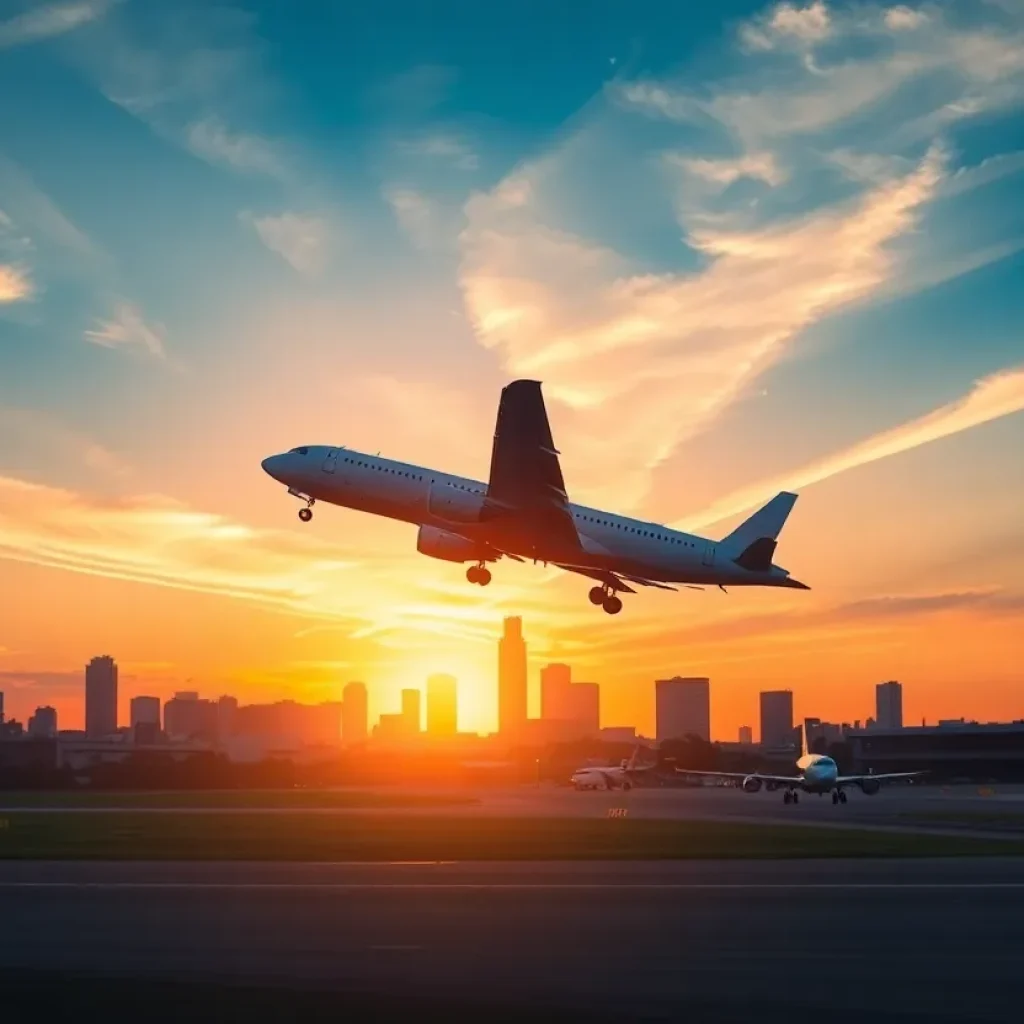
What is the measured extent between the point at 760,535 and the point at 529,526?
11.6 metres

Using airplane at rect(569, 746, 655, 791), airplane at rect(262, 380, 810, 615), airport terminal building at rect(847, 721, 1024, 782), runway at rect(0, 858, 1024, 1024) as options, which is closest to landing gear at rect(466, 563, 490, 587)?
airplane at rect(262, 380, 810, 615)

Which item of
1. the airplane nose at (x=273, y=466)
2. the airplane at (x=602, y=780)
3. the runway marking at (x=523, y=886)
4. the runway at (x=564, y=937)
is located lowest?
the airplane at (x=602, y=780)

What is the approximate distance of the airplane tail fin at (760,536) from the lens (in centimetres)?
5994

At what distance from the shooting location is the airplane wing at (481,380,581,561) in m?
53.0

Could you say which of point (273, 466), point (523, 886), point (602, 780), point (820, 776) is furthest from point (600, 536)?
point (602, 780)

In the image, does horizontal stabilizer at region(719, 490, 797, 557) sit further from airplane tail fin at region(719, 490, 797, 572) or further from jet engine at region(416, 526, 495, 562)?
jet engine at region(416, 526, 495, 562)

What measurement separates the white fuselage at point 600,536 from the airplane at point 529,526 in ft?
0.15

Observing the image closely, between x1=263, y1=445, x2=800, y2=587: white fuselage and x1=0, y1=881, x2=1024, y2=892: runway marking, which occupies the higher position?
x1=263, y1=445, x2=800, y2=587: white fuselage

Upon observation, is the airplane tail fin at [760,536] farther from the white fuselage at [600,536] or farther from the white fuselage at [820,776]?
the white fuselage at [820,776]

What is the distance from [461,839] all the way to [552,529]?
17051 millimetres

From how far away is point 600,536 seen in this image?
60.7 meters

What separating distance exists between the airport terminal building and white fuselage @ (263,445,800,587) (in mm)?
132250

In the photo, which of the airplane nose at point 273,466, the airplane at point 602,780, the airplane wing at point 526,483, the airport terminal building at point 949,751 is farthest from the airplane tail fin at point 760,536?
the airport terminal building at point 949,751

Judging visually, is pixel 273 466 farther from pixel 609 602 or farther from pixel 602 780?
pixel 602 780
